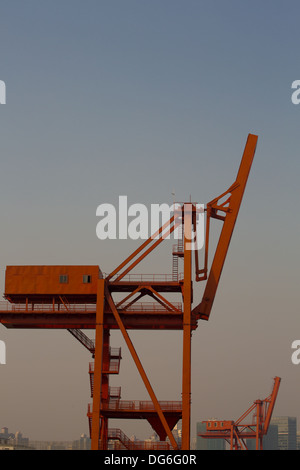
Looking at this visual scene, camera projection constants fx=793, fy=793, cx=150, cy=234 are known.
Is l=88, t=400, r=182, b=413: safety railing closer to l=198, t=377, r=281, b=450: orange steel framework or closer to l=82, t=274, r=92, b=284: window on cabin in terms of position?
l=82, t=274, r=92, b=284: window on cabin

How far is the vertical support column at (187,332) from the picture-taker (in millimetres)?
51062

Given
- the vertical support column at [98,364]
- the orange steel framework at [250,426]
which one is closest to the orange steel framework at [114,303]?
the vertical support column at [98,364]

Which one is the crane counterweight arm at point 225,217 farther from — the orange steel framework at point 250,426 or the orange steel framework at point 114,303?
the orange steel framework at point 250,426

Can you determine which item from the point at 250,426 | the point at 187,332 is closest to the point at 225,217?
the point at 187,332

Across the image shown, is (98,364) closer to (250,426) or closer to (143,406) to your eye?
(143,406)

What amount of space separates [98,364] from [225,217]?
13736 millimetres

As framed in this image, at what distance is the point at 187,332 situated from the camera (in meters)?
52.3

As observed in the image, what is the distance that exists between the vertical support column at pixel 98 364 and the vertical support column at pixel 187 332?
5.49m

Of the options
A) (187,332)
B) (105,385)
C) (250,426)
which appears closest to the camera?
(187,332)

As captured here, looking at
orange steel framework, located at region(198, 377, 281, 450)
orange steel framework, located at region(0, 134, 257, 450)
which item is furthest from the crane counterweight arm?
orange steel framework, located at region(198, 377, 281, 450)

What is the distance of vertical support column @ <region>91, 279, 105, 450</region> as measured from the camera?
Answer: 51.2 metres
